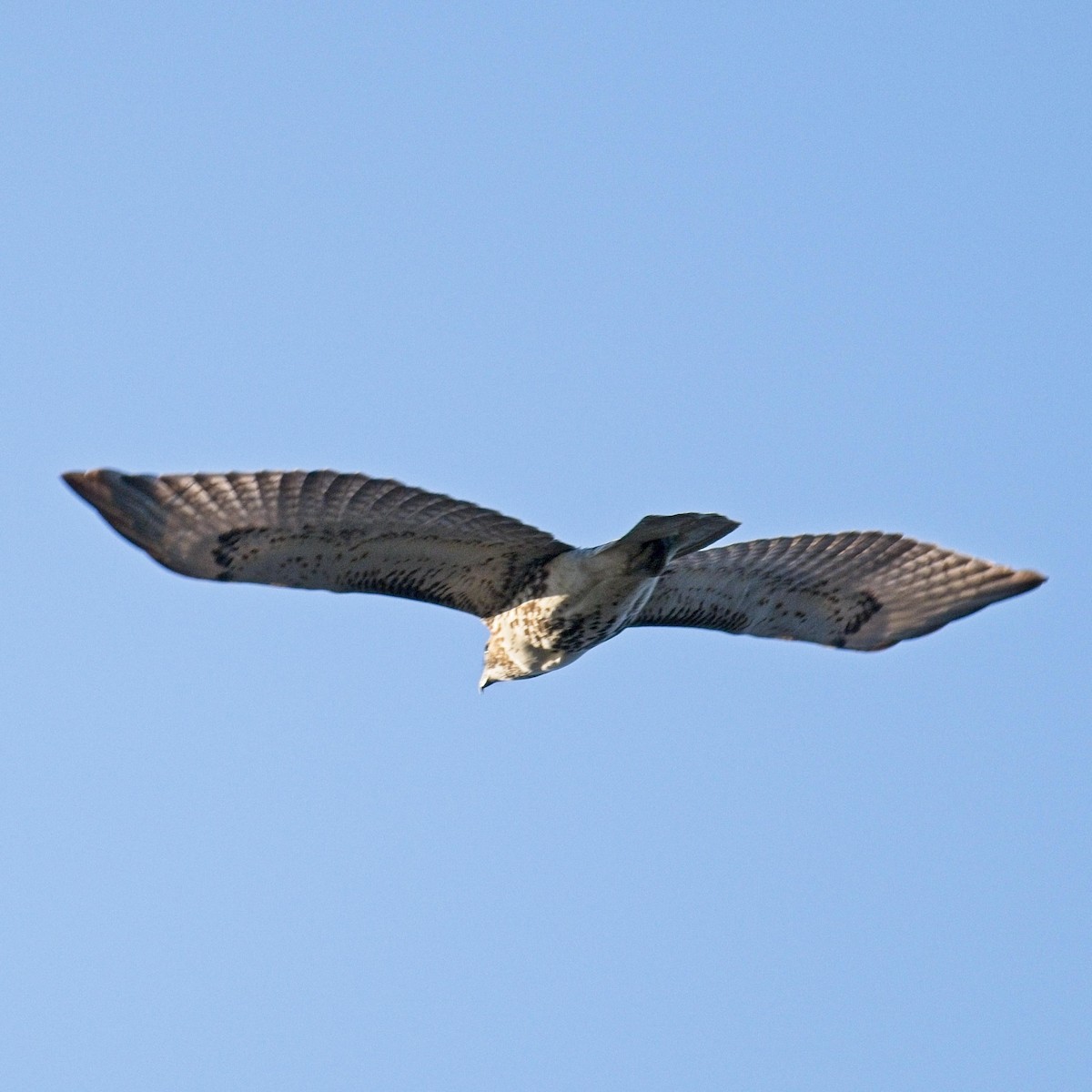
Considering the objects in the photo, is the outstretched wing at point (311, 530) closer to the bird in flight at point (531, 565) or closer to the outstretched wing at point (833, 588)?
the bird in flight at point (531, 565)

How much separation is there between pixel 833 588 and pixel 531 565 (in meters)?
2.54

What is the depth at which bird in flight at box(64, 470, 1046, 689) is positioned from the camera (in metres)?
11.4

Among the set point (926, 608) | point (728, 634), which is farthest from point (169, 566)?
point (926, 608)

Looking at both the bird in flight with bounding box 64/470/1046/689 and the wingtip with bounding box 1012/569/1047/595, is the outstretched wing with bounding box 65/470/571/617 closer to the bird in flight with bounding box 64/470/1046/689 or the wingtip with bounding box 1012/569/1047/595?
the bird in flight with bounding box 64/470/1046/689

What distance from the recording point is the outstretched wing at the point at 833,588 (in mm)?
13469

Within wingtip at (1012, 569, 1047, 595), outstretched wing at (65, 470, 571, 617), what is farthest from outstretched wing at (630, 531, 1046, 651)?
outstretched wing at (65, 470, 571, 617)

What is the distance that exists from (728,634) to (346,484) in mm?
3915

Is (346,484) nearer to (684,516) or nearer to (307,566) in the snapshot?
(307,566)

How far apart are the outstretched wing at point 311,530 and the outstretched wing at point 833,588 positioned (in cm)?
154

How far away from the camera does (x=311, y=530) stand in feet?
38.3

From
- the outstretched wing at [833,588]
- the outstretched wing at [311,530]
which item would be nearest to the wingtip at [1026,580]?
the outstretched wing at [833,588]

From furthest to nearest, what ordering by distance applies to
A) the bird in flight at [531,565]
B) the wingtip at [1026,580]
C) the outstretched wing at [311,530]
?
the wingtip at [1026,580], the bird in flight at [531,565], the outstretched wing at [311,530]

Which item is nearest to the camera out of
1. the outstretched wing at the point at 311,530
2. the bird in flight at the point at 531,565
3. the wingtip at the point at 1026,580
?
the outstretched wing at the point at 311,530

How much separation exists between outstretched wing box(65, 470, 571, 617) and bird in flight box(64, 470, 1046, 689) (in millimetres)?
10
